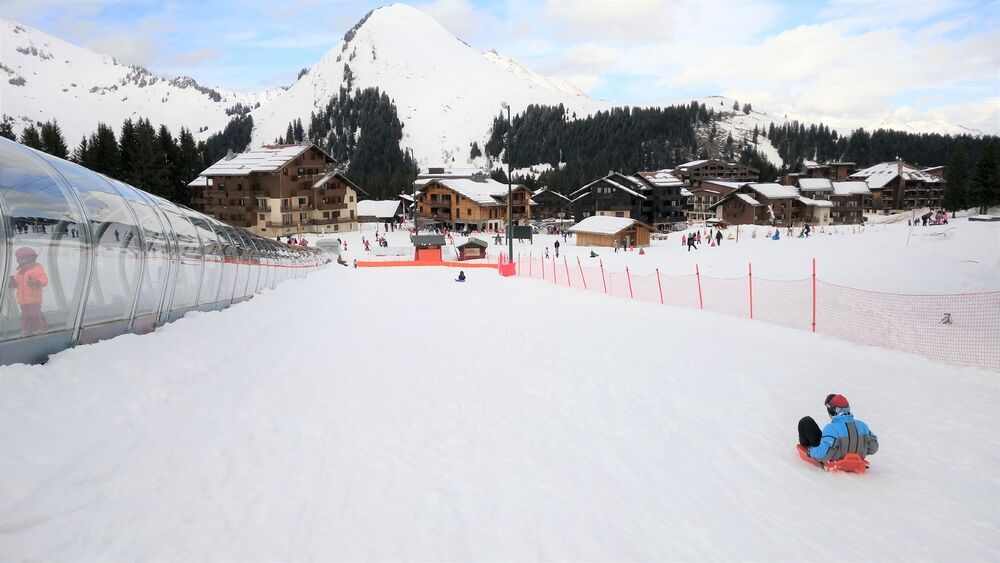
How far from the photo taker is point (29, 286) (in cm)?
623

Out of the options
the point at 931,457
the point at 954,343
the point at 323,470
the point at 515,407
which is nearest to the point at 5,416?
the point at 323,470

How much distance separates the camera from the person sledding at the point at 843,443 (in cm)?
616

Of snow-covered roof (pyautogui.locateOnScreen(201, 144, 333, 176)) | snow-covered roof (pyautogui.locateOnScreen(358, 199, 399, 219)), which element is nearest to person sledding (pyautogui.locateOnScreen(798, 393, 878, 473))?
snow-covered roof (pyautogui.locateOnScreen(201, 144, 333, 176))

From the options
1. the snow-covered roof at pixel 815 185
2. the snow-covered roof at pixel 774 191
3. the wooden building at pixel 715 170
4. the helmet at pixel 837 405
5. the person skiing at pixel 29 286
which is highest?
the wooden building at pixel 715 170

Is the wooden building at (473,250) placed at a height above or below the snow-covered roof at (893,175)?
below

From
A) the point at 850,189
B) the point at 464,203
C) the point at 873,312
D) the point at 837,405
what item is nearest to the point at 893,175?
the point at 850,189

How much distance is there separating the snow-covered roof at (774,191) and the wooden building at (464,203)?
3690 centimetres

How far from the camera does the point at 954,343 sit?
13.2m

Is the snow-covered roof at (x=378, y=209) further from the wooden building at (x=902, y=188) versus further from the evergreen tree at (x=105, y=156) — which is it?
the wooden building at (x=902, y=188)

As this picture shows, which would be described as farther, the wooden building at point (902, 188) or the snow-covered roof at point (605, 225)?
the wooden building at point (902, 188)

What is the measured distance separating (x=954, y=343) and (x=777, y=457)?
33.8ft

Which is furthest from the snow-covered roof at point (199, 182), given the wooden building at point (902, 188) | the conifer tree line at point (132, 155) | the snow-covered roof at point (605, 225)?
the wooden building at point (902, 188)

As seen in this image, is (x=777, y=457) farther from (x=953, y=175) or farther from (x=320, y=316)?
(x=953, y=175)

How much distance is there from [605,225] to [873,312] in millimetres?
41948
